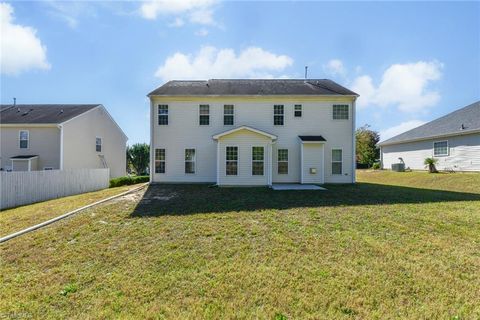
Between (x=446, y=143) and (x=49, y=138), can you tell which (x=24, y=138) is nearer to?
(x=49, y=138)

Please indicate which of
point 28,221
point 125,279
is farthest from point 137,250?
point 28,221

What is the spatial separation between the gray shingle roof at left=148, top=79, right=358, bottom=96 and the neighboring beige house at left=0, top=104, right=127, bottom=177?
9.18 m

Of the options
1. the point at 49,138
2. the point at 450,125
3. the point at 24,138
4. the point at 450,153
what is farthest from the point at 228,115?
the point at 450,125

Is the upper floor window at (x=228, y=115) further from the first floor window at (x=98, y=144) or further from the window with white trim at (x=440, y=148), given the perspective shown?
the window with white trim at (x=440, y=148)

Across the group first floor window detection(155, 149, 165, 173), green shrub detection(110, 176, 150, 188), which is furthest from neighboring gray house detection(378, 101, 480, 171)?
green shrub detection(110, 176, 150, 188)

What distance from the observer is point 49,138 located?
20406mm

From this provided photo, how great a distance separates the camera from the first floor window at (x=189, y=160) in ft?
54.3

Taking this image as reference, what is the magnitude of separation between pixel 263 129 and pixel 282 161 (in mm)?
2411

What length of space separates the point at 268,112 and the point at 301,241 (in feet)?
39.3

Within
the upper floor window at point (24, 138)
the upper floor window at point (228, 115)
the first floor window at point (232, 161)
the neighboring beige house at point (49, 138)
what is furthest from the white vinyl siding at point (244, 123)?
the upper floor window at point (24, 138)

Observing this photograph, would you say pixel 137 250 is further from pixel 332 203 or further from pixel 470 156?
pixel 470 156

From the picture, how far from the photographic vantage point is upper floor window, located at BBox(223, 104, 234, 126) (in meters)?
16.7

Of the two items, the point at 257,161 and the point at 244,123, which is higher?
the point at 244,123

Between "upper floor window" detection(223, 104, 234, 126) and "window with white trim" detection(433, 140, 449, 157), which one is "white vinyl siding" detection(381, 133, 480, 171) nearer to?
"window with white trim" detection(433, 140, 449, 157)
